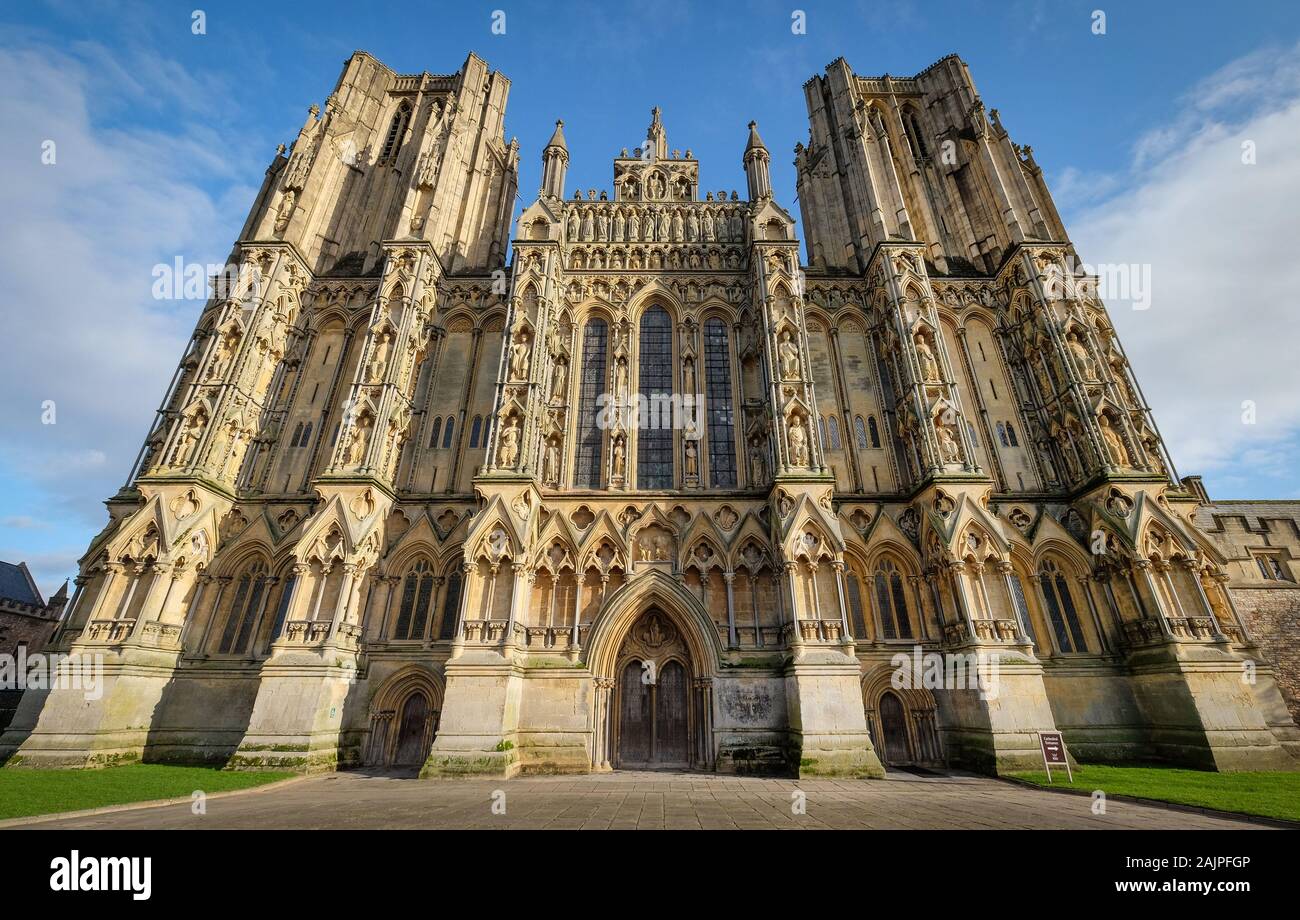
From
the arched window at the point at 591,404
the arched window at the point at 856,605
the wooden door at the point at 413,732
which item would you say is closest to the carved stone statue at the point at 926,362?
the arched window at the point at 856,605

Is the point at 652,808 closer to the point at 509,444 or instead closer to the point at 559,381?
the point at 509,444

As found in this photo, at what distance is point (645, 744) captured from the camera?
15523 millimetres

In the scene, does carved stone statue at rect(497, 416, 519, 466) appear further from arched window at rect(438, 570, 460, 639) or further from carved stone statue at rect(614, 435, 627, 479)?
arched window at rect(438, 570, 460, 639)

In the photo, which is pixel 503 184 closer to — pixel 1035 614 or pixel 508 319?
pixel 508 319

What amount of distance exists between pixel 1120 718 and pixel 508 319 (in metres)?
23.7

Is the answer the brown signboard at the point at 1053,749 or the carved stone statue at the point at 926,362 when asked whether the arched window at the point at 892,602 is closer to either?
the brown signboard at the point at 1053,749

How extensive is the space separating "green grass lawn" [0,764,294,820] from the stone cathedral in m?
1.17

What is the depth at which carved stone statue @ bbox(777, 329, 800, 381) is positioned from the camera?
59.1 feet

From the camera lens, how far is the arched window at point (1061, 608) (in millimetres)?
16531

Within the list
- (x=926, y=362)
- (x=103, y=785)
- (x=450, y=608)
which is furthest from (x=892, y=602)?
(x=103, y=785)

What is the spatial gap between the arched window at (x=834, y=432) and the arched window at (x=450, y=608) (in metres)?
14.6
